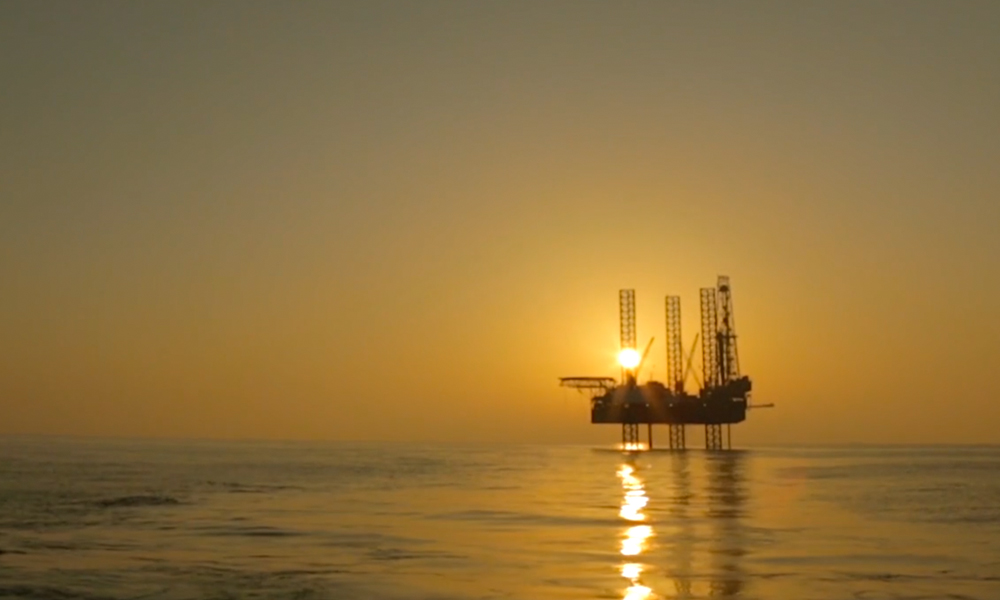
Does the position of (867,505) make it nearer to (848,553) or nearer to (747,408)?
(848,553)

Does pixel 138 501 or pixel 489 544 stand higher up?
pixel 138 501

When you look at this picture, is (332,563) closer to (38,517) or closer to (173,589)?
(173,589)

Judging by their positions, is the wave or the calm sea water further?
the wave

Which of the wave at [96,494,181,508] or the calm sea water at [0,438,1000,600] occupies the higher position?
the wave at [96,494,181,508]

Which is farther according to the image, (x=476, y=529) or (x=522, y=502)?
(x=522, y=502)

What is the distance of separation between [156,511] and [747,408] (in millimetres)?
118997

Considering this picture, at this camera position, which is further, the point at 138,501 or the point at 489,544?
the point at 138,501

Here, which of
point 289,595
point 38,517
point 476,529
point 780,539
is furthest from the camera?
point 38,517

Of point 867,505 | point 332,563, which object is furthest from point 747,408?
point 332,563

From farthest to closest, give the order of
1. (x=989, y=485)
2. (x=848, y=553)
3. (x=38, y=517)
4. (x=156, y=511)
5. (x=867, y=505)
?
(x=989, y=485) → (x=867, y=505) → (x=156, y=511) → (x=38, y=517) → (x=848, y=553)

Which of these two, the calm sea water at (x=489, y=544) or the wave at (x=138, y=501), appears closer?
the calm sea water at (x=489, y=544)

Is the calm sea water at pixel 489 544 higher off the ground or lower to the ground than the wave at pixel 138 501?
lower

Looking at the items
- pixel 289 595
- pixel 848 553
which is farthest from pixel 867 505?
pixel 289 595

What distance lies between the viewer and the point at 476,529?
37719 millimetres
